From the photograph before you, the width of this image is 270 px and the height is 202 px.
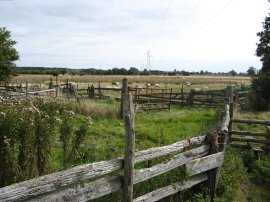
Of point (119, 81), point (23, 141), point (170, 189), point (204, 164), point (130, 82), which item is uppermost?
point (23, 141)

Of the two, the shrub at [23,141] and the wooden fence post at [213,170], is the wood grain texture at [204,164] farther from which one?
the shrub at [23,141]

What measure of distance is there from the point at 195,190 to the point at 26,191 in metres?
4.17

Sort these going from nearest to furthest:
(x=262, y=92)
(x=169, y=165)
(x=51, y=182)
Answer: (x=51, y=182), (x=169, y=165), (x=262, y=92)

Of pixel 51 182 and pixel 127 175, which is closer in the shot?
pixel 51 182

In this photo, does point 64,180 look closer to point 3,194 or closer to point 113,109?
point 3,194

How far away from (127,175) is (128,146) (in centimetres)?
39

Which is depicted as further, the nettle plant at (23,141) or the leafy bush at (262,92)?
the leafy bush at (262,92)

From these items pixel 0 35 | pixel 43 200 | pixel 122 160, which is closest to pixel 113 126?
pixel 122 160

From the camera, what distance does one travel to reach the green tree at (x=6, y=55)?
3397 centimetres

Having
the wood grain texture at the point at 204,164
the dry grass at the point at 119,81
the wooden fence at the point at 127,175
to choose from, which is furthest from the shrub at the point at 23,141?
the dry grass at the point at 119,81

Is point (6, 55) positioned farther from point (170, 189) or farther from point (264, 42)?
point (170, 189)

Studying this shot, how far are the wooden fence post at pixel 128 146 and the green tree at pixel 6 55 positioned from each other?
101 feet

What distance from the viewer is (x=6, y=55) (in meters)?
34.4

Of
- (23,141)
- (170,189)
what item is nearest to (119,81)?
(170,189)
